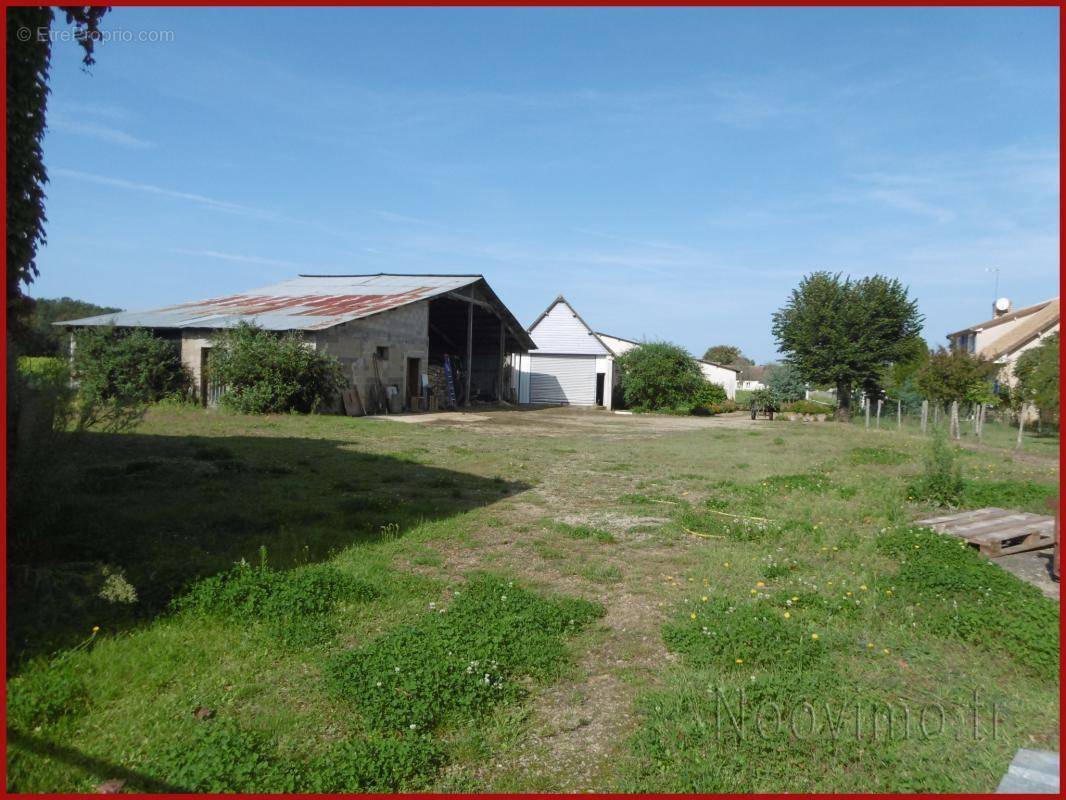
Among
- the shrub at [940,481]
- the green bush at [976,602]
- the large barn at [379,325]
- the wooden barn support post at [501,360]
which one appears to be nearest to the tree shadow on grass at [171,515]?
the green bush at [976,602]

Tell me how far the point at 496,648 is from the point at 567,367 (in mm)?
36887

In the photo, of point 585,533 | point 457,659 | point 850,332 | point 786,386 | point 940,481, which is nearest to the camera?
point 457,659

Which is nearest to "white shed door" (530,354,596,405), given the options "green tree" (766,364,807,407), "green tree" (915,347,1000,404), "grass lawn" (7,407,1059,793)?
"green tree" (766,364,807,407)

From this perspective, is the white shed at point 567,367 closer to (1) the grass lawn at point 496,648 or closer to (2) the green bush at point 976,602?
(1) the grass lawn at point 496,648

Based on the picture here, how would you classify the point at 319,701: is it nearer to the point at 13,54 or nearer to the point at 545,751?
the point at 545,751

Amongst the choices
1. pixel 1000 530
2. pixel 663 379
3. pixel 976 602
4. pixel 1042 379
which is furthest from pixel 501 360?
pixel 976 602

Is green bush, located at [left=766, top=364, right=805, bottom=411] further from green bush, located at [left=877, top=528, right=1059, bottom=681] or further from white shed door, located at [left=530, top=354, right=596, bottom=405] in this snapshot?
green bush, located at [left=877, top=528, right=1059, bottom=681]

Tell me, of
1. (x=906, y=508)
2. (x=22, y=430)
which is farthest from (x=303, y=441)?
(x=906, y=508)

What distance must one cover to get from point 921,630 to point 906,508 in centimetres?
502

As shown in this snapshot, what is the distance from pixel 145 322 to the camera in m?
24.4

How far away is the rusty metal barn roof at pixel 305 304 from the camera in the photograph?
78.2 feet

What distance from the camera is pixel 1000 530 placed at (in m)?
7.29

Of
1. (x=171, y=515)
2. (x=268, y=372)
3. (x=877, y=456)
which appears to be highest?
(x=268, y=372)

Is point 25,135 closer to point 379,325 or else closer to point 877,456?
point 877,456
